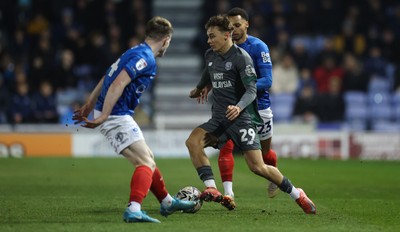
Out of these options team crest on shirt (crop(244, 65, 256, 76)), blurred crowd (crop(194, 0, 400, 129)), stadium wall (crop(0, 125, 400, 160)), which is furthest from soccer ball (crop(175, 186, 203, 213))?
blurred crowd (crop(194, 0, 400, 129))

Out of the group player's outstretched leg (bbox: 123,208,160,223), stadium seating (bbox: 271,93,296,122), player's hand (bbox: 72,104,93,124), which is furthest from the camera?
stadium seating (bbox: 271,93,296,122)

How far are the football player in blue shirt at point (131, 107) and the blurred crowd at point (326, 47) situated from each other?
13630mm

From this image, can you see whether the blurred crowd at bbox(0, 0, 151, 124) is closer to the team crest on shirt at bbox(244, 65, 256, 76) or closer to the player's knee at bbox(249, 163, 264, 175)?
the team crest on shirt at bbox(244, 65, 256, 76)

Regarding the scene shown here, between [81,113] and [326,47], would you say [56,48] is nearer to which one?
[326,47]

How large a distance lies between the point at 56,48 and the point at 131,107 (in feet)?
51.1

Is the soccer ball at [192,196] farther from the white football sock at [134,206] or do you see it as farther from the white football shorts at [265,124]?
the white football shorts at [265,124]

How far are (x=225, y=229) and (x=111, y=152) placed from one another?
43.6ft

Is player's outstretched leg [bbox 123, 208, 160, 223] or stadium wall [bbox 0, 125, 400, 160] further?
stadium wall [bbox 0, 125, 400, 160]

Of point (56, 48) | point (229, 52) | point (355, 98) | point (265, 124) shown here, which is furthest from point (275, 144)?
point (229, 52)

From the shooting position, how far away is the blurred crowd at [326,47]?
75.5 feet

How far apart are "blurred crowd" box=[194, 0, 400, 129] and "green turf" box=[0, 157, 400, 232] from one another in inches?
144

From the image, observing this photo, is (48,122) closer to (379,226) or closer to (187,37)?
(187,37)

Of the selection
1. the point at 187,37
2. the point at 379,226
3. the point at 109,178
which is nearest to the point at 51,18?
the point at 187,37

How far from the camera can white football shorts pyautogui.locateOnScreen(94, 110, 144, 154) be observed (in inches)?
354
